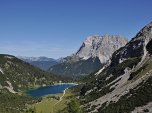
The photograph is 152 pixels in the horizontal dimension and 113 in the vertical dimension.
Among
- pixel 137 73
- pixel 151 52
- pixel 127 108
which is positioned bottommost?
pixel 127 108

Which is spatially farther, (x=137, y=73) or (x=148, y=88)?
(x=137, y=73)

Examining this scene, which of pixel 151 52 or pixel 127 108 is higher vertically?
pixel 151 52

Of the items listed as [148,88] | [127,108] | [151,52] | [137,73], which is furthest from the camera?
[151,52]

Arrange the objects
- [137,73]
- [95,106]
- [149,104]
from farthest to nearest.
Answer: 1. [137,73]
2. [95,106]
3. [149,104]

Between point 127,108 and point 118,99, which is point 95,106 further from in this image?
point 127,108

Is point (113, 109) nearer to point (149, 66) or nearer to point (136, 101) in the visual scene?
point (136, 101)

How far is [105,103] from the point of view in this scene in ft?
488

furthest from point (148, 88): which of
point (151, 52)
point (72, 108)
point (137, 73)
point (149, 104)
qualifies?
point (151, 52)

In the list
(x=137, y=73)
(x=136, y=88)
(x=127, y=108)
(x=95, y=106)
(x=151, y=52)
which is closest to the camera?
(x=127, y=108)

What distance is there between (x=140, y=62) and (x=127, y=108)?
8316cm

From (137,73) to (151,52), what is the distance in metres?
29.7

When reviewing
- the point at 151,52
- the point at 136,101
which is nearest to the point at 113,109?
the point at 136,101

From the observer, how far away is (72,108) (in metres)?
120

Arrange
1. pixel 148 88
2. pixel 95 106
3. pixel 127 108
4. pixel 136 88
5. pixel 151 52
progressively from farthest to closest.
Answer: pixel 151 52
pixel 95 106
pixel 136 88
pixel 148 88
pixel 127 108
